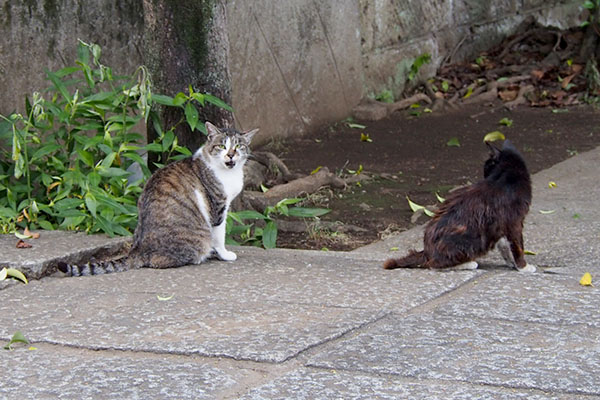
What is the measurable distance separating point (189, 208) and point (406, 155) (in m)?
3.69

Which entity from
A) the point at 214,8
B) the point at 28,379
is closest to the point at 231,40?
the point at 214,8

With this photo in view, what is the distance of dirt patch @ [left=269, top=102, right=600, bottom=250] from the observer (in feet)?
20.2

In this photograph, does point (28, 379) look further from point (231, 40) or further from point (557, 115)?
point (557, 115)

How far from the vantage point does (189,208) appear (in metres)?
4.73

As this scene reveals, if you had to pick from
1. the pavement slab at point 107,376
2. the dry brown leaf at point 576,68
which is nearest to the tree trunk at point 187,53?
the pavement slab at point 107,376

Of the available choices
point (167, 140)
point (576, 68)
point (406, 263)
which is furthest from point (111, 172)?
point (576, 68)

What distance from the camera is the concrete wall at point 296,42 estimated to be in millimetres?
6285

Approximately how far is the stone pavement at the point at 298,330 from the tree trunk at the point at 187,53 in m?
0.92

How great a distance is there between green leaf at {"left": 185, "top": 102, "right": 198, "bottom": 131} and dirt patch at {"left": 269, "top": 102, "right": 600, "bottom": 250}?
116cm

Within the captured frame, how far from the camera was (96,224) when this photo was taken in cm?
487

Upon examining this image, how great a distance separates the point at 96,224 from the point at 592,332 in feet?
8.56

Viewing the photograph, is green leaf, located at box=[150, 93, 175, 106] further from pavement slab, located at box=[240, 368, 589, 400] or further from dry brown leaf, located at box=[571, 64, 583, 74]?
dry brown leaf, located at box=[571, 64, 583, 74]

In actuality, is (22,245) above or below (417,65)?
below

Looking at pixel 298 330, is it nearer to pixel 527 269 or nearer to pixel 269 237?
pixel 527 269
